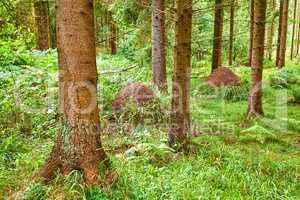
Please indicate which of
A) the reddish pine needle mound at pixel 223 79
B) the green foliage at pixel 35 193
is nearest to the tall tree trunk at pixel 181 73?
the green foliage at pixel 35 193

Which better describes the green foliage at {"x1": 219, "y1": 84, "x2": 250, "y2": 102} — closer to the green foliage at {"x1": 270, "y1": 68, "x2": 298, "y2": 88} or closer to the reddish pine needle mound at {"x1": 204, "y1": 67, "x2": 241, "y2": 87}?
the reddish pine needle mound at {"x1": 204, "y1": 67, "x2": 241, "y2": 87}

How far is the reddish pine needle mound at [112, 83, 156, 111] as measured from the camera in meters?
9.18

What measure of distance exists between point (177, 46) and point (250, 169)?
7.72 ft

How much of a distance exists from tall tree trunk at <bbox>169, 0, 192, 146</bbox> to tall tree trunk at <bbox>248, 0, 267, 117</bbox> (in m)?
3.63

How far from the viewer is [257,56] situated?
9.98 m

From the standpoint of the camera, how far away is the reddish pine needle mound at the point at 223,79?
13.8m

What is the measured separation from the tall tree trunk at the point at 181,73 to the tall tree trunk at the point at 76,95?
2444 millimetres

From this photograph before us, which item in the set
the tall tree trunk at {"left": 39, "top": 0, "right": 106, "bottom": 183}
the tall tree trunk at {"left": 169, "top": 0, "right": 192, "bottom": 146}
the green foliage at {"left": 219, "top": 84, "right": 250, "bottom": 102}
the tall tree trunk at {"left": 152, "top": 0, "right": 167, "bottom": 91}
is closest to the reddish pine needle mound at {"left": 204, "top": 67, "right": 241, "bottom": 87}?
the green foliage at {"left": 219, "top": 84, "right": 250, "bottom": 102}

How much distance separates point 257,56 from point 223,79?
4.05m

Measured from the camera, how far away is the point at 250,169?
6.11 meters

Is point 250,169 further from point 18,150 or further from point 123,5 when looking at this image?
point 123,5

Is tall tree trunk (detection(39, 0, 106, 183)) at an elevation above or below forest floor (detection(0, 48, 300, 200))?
above

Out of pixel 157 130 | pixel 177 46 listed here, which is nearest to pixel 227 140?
pixel 157 130

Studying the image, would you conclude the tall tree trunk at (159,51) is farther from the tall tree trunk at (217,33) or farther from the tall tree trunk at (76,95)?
the tall tree trunk at (76,95)
